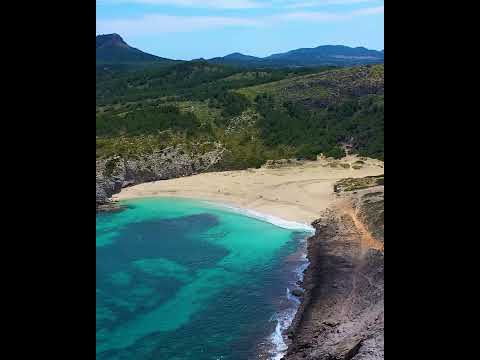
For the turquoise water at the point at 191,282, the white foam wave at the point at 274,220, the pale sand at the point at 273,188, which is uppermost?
the pale sand at the point at 273,188

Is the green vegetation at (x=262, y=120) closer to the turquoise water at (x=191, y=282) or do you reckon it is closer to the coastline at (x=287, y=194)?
the coastline at (x=287, y=194)

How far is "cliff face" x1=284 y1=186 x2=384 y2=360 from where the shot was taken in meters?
19.2

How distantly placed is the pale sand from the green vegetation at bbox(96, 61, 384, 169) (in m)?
2.77

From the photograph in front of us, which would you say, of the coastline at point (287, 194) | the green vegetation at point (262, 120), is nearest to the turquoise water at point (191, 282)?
the coastline at point (287, 194)

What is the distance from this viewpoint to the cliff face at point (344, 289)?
1920 cm

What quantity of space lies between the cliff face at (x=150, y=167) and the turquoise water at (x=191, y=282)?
6594 mm

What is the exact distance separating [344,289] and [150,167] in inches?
1252

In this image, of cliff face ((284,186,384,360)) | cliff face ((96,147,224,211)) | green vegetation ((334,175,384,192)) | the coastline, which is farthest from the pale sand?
cliff face ((284,186,384,360))

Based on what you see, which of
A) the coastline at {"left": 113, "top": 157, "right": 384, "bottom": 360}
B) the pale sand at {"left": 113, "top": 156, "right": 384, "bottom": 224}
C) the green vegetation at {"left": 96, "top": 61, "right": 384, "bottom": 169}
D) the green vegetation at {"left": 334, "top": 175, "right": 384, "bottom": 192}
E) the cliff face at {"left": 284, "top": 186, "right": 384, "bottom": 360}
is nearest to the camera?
the cliff face at {"left": 284, "top": 186, "right": 384, "bottom": 360}

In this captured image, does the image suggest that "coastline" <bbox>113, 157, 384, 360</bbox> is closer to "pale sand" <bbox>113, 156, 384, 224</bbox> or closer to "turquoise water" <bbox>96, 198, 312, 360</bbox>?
"pale sand" <bbox>113, 156, 384, 224</bbox>
